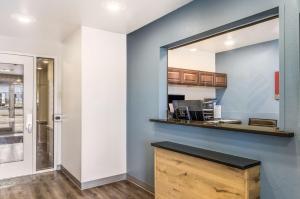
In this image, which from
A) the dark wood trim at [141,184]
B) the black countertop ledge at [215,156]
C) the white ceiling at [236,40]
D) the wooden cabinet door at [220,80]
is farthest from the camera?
the wooden cabinet door at [220,80]

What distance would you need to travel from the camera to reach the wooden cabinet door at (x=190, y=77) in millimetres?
4164

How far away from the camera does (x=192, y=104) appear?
284 cm

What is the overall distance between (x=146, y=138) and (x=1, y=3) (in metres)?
2.60

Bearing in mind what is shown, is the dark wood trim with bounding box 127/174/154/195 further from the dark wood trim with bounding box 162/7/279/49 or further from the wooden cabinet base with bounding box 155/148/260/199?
the dark wood trim with bounding box 162/7/279/49

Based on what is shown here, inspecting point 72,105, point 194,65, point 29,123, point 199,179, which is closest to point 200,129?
point 199,179

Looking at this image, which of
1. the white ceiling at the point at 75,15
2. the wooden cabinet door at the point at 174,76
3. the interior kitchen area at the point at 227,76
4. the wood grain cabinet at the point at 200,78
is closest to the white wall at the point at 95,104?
the white ceiling at the point at 75,15

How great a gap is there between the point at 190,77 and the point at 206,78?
363 mm

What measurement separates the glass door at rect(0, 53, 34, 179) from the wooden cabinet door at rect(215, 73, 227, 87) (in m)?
3.60

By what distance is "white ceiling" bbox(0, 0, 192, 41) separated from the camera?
261cm

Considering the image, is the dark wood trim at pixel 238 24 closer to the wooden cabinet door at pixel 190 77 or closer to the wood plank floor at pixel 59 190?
the wooden cabinet door at pixel 190 77

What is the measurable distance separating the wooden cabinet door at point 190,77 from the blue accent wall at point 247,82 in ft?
1.57

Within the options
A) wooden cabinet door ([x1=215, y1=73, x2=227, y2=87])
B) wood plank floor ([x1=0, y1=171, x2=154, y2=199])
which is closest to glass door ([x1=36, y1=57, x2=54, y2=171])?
wood plank floor ([x1=0, y1=171, x2=154, y2=199])

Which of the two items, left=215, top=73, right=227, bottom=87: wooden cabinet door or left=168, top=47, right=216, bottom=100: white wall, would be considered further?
left=215, top=73, right=227, bottom=87: wooden cabinet door

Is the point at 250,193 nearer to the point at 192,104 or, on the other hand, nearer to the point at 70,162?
the point at 192,104
